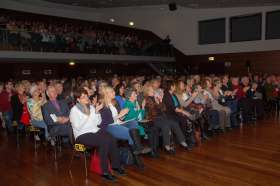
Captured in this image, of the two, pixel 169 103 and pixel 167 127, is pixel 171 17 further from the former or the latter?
pixel 167 127

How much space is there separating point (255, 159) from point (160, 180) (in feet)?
6.01

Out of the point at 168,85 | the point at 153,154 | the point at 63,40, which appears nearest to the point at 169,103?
the point at 168,85

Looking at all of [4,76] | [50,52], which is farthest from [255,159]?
[4,76]

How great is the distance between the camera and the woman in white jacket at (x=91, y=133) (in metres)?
4.04

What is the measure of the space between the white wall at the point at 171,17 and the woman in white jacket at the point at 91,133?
45.6 ft

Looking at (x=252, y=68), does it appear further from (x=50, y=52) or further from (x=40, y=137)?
(x=40, y=137)

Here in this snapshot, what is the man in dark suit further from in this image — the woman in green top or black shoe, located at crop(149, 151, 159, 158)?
black shoe, located at crop(149, 151, 159, 158)

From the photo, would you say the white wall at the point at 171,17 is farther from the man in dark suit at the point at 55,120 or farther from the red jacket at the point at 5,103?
the man in dark suit at the point at 55,120

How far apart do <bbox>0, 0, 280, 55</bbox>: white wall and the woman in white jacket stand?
1391cm

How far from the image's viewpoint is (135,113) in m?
4.88

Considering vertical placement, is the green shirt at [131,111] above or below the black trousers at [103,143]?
above

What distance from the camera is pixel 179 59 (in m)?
19.2

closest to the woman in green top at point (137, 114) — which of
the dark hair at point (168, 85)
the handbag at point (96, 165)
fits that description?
the dark hair at point (168, 85)

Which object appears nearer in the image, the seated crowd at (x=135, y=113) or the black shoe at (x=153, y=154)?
the seated crowd at (x=135, y=113)
